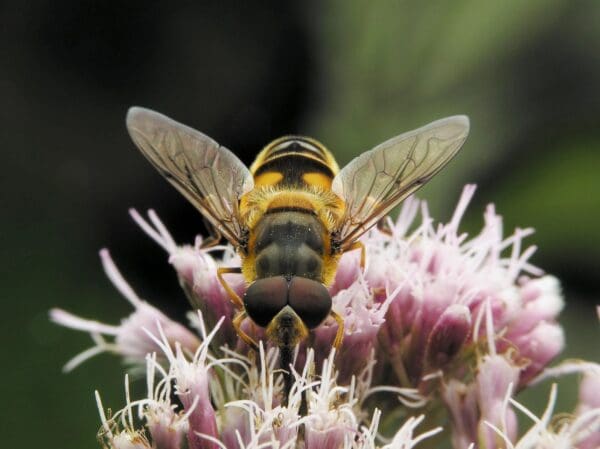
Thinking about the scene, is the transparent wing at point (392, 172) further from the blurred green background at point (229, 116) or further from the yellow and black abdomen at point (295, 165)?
the blurred green background at point (229, 116)

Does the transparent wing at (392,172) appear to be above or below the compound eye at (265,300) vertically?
above

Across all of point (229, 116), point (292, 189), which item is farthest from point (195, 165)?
point (229, 116)

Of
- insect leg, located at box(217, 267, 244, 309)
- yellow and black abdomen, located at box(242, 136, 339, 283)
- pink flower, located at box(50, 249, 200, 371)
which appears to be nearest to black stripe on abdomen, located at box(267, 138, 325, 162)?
yellow and black abdomen, located at box(242, 136, 339, 283)

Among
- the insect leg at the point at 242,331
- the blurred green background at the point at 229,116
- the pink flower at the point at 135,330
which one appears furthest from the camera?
the blurred green background at the point at 229,116

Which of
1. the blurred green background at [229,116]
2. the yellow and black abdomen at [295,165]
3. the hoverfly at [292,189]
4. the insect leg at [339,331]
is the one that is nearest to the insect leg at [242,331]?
the hoverfly at [292,189]

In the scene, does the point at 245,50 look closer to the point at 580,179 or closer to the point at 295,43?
the point at 295,43
